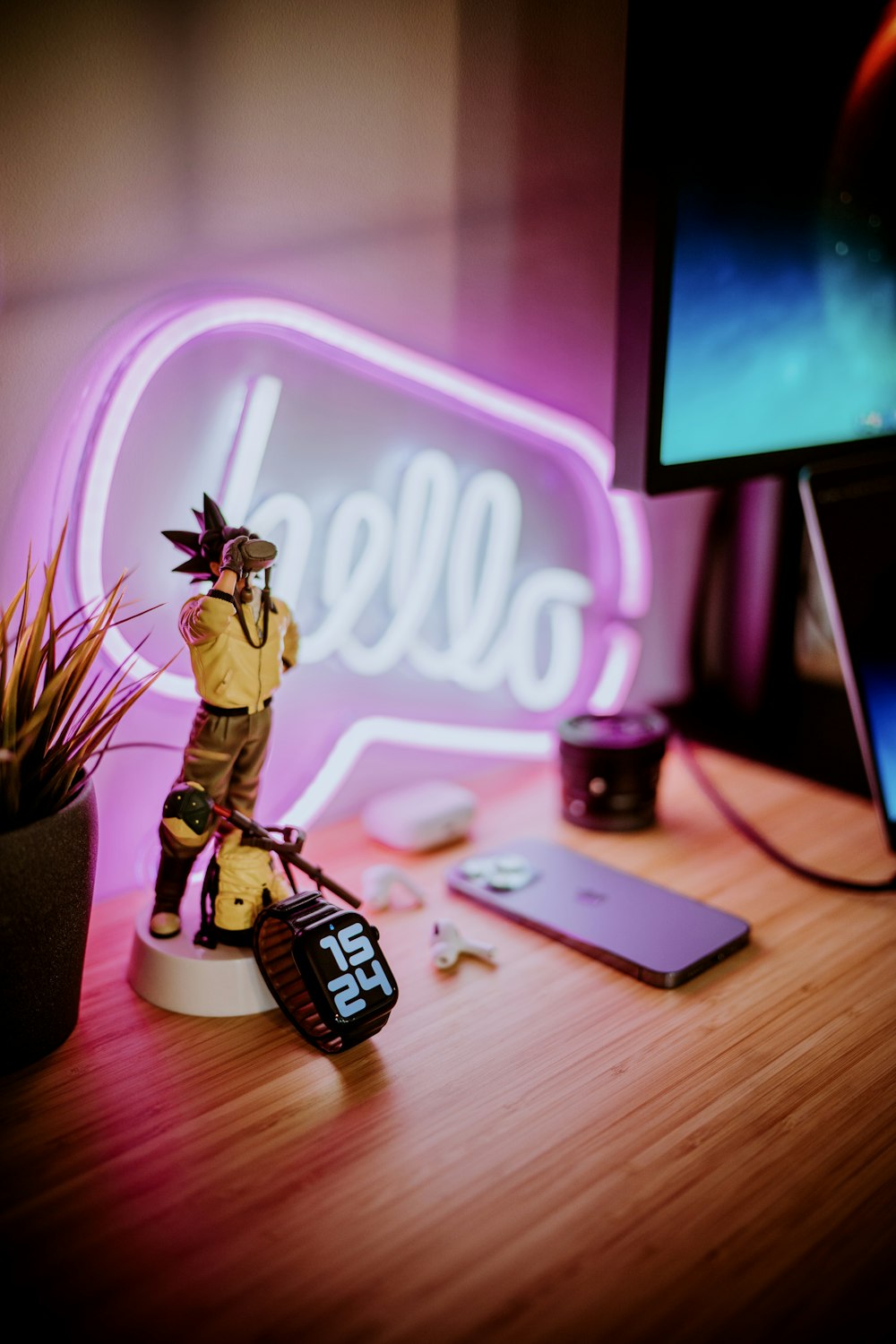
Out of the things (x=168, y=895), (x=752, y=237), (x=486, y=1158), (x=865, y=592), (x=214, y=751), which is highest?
(x=752, y=237)

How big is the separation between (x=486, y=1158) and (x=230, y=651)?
1.33ft

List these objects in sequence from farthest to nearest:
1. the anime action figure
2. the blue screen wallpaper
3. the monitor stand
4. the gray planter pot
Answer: the monitor stand → the blue screen wallpaper → the anime action figure → the gray planter pot

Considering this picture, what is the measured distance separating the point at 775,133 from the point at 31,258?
667 mm

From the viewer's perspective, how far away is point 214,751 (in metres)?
0.88

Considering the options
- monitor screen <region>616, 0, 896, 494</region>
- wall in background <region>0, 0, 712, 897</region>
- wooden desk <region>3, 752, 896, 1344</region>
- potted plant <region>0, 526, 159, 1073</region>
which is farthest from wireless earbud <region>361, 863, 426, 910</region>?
monitor screen <region>616, 0, 896, 494</region>

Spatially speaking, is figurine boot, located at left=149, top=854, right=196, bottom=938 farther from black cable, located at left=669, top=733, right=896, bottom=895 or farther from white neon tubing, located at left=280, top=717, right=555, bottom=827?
black cable, located at left=669, top=733, right=896, bottom=895

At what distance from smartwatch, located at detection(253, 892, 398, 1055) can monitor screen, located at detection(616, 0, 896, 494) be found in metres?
0.48

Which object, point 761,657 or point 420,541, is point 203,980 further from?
point 761,657

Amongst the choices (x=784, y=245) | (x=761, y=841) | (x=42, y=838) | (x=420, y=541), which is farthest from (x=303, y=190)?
(x=761, y=841)

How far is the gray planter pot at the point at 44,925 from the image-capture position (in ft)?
2.36

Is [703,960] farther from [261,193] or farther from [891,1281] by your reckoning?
[261,193]

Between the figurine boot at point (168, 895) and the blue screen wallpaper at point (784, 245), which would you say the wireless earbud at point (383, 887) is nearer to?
the figurine boot at point (168, 895)

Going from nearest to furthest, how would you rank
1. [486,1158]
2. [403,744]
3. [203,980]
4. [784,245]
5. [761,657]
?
[486,1158] < [203,980] < [784,245] < [403,744] < [761,657]

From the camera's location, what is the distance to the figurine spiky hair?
84cm
